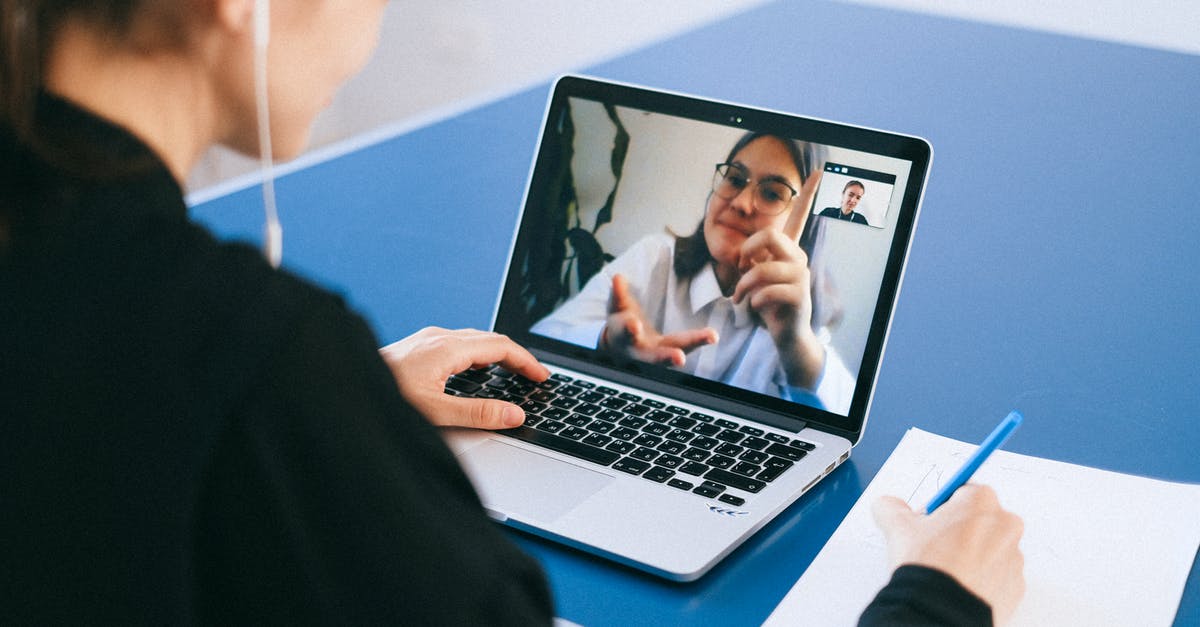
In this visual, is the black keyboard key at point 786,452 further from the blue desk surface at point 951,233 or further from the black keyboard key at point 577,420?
the black keyboard key at point 577,420

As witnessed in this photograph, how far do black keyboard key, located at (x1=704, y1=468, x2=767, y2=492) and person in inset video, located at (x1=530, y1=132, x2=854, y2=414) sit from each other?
0.40ft

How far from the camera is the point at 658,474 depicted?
0.93 meters

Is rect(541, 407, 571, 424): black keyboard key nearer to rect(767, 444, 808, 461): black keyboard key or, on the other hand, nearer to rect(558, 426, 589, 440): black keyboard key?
rect(558, 426, 589, 440): black keyboard key

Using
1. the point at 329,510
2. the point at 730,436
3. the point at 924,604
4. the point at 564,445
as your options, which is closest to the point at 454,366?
the point at 564,445

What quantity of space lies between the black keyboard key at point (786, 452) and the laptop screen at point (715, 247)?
47mm

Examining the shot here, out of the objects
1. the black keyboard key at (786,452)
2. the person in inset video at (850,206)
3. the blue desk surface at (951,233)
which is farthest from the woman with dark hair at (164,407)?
the person in inset video at (850,206)

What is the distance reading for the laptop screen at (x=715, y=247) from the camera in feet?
3.33

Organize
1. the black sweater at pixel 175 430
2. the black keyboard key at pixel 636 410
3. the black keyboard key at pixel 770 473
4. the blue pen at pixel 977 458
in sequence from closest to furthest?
1. the black sweater at pixel 175 430
2. the blue pen at pixel 977 458
3. the black keyboard key at pixel 770 473
4. the black keyboard key at pixel 636 410

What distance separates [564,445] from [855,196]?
0.33 metres

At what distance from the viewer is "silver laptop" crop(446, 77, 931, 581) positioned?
3.07ft

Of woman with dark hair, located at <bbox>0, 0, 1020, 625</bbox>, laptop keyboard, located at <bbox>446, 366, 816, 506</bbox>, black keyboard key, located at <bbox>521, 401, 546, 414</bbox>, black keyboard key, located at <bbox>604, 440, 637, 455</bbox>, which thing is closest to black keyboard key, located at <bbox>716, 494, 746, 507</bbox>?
laptop keyboard, located at <bbox>446, 366, 816, 506</bbox>

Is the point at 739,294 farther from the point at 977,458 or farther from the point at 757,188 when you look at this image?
the point at 977,458

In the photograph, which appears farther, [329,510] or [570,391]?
[570,391]

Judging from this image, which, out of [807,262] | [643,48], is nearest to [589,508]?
[807,262]
